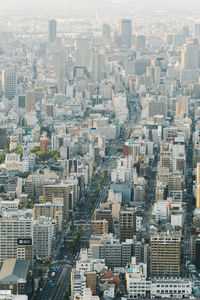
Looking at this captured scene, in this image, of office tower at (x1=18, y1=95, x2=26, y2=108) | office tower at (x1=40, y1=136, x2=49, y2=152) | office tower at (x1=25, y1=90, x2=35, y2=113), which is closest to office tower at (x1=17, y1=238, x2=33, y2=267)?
office tower at (x1=40, y1=136, x2=49, y2=152)

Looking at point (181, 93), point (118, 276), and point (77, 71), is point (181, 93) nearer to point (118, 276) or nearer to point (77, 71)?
point (77, 71)

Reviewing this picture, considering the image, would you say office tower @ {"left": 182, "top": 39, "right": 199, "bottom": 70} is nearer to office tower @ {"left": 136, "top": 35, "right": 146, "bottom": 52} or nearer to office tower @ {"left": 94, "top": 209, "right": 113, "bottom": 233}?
office tower @ {"left": 136, "top": 35, "right": 146, "bottom": 52}

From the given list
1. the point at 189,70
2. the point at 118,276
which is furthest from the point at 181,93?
the point at 118,276

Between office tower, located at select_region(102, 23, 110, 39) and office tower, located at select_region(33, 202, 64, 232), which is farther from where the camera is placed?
office tower, located at select_region(102, 23, 110, 39)

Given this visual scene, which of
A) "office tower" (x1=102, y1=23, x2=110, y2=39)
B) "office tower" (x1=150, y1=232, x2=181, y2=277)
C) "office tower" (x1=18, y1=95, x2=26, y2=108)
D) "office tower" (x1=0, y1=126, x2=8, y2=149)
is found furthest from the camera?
"office tower" (x1=102, y1=23, x2=110, y2=39)

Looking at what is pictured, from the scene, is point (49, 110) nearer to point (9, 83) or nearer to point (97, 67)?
point (9, 83)

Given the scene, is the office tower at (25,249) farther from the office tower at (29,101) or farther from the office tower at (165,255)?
the office tower at (29,101)

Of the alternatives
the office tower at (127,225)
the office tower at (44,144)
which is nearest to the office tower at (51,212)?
the office tower at (127,225)

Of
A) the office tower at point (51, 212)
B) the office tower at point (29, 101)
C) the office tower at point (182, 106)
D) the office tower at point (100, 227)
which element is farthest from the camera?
the office tower at point (29, 101)

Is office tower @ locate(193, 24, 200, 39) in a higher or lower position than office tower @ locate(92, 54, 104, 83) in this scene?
higher
